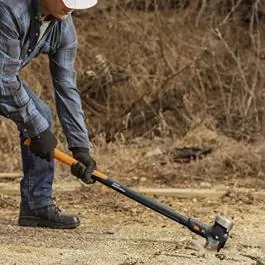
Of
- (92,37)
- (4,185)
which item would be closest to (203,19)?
(92,37)

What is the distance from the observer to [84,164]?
4.98 m

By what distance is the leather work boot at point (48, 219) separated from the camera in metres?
5.27

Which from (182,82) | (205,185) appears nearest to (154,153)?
(205,185)

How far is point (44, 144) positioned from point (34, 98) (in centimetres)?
50

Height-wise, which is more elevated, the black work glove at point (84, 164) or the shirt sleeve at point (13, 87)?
the shirt sleeve at point (13, 87)

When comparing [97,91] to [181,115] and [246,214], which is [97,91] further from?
[246,214]

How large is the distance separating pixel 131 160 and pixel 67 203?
133 cm

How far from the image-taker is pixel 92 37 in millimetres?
10344

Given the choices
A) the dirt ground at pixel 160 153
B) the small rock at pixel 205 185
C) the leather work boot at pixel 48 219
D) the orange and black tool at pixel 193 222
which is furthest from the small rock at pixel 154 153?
the orange and black tool at pixel 193 222

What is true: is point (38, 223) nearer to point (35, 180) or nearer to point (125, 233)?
point (35, 180)

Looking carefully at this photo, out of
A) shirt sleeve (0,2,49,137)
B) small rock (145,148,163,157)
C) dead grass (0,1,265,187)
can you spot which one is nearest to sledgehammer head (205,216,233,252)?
shirt sleeve (0,2,49,137)

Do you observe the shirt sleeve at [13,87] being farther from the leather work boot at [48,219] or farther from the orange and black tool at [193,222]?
the leather work boot at [48,219]

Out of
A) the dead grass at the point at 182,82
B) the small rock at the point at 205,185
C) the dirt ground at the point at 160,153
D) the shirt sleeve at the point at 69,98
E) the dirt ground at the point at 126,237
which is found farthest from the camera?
the dead grass at the point at 182,82

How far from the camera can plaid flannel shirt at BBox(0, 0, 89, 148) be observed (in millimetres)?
4457
